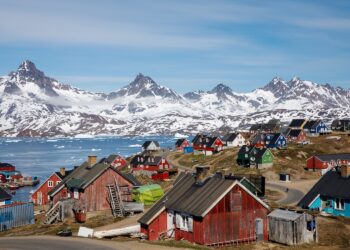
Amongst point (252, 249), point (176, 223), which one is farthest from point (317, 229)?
point (176, 223)

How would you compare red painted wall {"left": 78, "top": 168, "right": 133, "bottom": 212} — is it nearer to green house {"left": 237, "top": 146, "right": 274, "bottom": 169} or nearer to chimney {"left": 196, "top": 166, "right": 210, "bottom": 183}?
chimney {"left": 196, "top": 166, "right": 210, "bottom": 183}

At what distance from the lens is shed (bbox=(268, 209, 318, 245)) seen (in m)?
44.0

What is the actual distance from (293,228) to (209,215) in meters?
8.08

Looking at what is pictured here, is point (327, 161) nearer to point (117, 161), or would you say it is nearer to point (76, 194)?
point (117, 161)

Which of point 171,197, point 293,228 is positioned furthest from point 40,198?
point 293,228

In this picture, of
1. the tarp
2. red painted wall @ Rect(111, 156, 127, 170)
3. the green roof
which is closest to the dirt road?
the green roof

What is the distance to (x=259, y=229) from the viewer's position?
4388cm

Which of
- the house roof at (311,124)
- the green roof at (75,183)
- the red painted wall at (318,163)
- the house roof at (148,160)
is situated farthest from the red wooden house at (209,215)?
the house roof at (311,124)

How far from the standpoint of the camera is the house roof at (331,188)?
55531mm

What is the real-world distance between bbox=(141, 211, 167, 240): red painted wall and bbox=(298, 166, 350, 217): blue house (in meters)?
21.0

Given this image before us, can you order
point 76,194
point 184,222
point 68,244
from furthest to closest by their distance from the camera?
point 76,194, point 184,222, point 68,244

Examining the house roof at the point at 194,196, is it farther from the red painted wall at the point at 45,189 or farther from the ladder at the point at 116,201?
the red painted wall at the point at 45,189

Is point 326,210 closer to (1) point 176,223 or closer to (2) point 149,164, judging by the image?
(1) point 176,223

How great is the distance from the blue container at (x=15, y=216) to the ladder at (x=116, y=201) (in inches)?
A: 386
